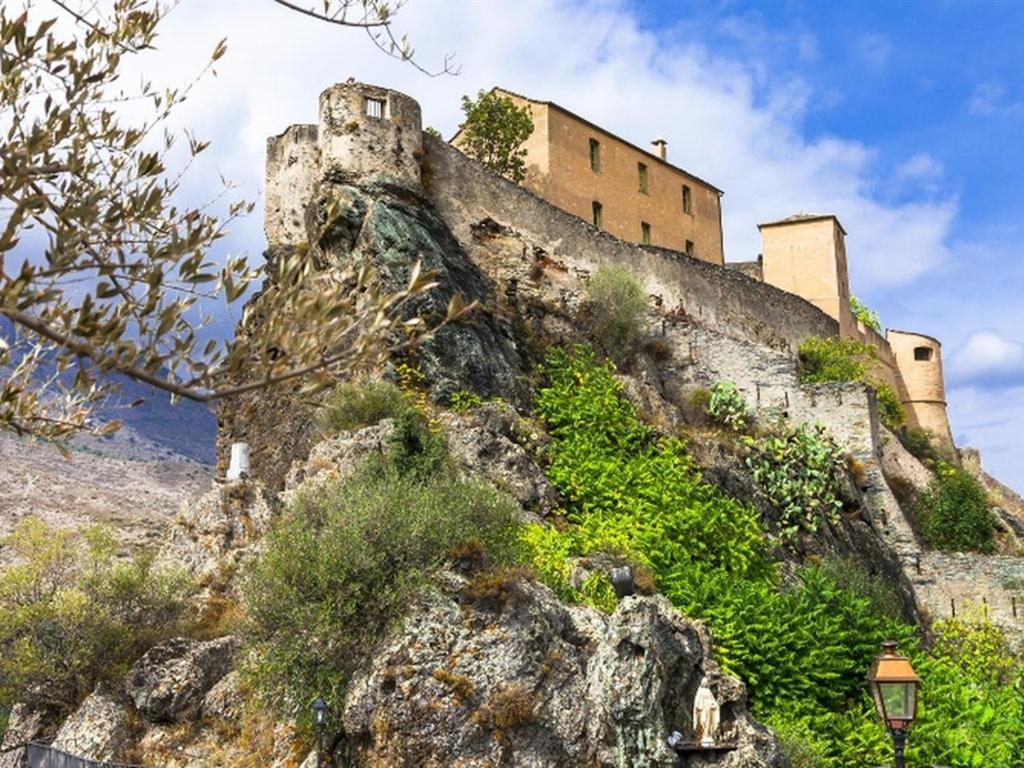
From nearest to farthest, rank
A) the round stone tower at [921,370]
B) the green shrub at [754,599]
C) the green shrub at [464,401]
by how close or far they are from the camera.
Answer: the green shrub at [754,599], the green shrub at [464,401], the round stone tower at [921,370]

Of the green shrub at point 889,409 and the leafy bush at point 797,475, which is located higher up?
the green shrub at point 889,409

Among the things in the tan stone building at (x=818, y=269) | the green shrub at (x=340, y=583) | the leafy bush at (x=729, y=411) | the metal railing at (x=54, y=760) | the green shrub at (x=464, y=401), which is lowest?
the metal railing at (x=54, y=760)

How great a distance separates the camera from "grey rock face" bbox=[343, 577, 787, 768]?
575 inches

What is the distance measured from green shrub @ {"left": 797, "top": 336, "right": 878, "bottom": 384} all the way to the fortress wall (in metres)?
0.65

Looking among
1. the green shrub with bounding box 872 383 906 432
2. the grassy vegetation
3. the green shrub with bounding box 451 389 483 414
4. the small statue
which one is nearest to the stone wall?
the green shrub with bounding box 872 383 906 432

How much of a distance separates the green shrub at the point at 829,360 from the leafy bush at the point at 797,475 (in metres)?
5.41

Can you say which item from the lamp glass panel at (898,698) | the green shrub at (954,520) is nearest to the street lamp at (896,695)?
the lamp glass panel at (898,698)

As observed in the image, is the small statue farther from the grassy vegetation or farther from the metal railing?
the metal railing

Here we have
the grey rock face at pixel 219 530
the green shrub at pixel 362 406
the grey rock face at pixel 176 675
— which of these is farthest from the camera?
the green shrub at pixel 362 406

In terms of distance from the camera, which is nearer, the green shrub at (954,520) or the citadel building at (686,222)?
the green shrub at (954,520)

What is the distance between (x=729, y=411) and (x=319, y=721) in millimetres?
17658

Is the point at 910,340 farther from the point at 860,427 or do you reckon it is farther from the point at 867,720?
the point at 867,720

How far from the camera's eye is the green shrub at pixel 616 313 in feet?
A: 94.6

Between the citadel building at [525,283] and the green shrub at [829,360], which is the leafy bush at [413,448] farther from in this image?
the green shrub at [829,360]
